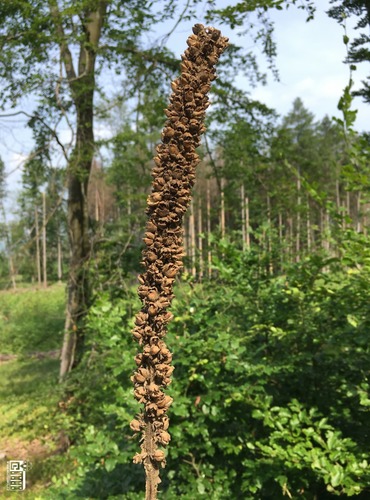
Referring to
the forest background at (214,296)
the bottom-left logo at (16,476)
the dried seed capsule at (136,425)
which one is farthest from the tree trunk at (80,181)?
the dried seed capsule at (136,425)

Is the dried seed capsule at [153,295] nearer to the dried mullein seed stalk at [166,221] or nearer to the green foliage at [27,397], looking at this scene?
the dried mullein seed stalk at [166,221]

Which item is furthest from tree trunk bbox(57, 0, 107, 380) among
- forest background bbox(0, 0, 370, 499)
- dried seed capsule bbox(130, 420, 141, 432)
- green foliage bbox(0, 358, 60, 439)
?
dried seed capsule bbox(130, 420, 141, 432)

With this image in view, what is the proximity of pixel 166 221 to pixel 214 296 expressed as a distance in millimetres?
2479

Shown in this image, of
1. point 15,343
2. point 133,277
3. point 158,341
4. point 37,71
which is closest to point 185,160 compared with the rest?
point 158,341

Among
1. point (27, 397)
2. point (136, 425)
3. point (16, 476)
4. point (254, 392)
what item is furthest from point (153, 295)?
point (27, 397)

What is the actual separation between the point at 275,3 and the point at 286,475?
3.95 meters

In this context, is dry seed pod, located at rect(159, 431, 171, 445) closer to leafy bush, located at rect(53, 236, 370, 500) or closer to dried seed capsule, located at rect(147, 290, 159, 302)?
dried seed capsule, located at rect(147, 290, 159, 302)

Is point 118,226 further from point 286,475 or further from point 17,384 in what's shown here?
point 17,384

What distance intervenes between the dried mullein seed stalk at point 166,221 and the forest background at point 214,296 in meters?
1.53

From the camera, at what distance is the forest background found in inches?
116

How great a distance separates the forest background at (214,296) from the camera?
2.94 meters

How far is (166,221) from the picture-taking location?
129cm

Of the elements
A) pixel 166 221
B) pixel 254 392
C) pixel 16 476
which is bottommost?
pixel 16 476

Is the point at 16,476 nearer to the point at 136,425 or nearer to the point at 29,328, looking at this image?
the point at 136,425
